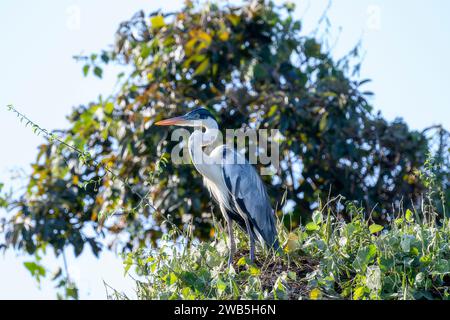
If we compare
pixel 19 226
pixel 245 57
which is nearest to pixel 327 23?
pixel 245 57

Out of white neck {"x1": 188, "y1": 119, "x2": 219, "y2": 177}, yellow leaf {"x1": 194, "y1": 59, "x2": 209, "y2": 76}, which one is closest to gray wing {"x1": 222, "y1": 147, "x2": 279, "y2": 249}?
white neck {"x1": 188, "y1": 119, "x2": 219, "y2": 177}

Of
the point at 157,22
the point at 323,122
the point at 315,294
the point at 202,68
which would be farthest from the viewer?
the point at 157,22

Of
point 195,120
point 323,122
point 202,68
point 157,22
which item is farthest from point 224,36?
point 195,120

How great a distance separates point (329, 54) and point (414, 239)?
12.6 feet

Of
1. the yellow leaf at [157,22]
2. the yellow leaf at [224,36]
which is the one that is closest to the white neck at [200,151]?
the yellow leaf at [224,36]

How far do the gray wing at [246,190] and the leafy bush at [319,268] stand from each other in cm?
64

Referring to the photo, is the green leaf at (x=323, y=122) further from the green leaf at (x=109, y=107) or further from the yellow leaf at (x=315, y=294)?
the yellow leaf at (x=315, y=294)

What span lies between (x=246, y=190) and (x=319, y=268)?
1.41m

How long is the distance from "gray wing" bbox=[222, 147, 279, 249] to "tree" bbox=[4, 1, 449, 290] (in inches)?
54.0

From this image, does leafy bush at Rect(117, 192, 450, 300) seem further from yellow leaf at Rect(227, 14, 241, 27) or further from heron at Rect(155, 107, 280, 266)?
yellow leaf at Rect(227, 14, 241, 27)

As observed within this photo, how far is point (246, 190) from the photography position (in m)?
6.64

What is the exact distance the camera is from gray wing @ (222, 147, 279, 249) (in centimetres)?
652

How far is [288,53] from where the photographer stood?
338 inches

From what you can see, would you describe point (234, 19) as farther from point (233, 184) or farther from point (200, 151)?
point (233, 184)
